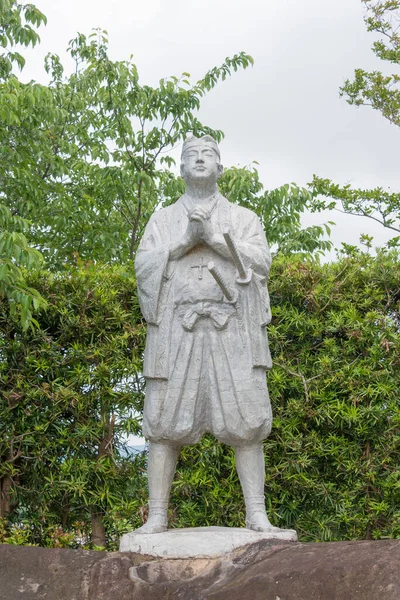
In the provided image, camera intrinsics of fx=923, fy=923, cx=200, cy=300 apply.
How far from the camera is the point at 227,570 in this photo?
5613 mm

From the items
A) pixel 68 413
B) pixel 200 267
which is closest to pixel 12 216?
pixel 68 413

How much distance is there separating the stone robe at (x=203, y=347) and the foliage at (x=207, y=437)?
220cm

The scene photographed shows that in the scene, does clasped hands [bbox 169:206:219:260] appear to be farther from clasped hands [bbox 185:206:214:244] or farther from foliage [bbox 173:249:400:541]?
foliage [bbox 173:249:400:541]

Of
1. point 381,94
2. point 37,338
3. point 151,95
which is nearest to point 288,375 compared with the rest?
point 37,338

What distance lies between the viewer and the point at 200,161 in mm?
6438

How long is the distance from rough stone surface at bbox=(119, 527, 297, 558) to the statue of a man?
6.3 inches

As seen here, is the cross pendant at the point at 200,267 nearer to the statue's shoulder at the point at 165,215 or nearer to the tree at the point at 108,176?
the statue's shoulder at the point at 165,215

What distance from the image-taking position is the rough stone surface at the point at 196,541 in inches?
230

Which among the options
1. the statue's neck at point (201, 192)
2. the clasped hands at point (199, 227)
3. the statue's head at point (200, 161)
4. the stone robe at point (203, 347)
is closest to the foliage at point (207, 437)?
the stone robe at point (203, 347)

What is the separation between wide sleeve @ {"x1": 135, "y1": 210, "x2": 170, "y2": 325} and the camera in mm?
6289

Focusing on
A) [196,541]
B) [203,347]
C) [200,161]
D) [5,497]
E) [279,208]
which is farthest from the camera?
[279,208]

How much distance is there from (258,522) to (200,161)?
2494mm

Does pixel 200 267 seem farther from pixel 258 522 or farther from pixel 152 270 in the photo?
pixel 258 522

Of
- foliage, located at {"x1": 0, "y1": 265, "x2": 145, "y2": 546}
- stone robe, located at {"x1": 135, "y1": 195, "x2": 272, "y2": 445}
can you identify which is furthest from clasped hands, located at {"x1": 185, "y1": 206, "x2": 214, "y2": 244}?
foliage, located at {"x1": 0, "y1": 265, "x2": 145, "y2": 546}
